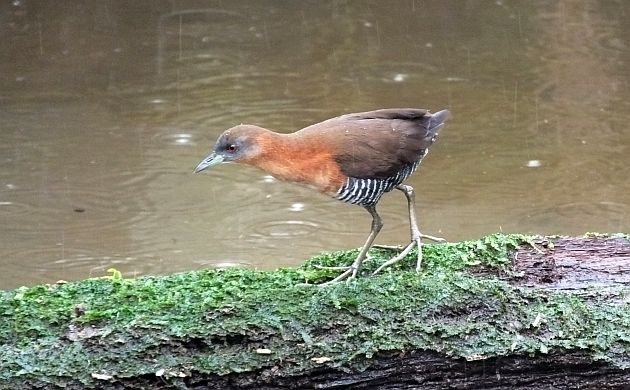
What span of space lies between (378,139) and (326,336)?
0.87 m

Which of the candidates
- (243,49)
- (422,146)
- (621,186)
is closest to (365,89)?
(243,49)

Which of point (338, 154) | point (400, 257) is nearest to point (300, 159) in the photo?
point (338, 154)

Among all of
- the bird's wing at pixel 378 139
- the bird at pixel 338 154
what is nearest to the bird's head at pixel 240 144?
the bird at pixel 338 154

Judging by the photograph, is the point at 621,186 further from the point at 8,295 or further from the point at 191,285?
the point at 8,295

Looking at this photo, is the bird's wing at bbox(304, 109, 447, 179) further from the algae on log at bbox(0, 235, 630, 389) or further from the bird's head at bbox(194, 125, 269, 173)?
the algae on log at bbox(0, 235, 630, 389)

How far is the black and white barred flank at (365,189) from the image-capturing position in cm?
342

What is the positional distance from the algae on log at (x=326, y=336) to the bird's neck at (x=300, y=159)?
16.4 inches

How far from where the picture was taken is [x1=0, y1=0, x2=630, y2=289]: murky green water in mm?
5938

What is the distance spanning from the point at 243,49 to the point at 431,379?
691 cm

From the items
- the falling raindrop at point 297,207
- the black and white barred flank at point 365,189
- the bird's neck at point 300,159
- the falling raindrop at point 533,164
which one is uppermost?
the bird's neck at point 300,159

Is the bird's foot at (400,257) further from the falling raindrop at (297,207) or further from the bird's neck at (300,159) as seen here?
the falling raindrop at (297,207)

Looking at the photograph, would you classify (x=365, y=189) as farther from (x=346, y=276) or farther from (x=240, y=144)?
(x=240, y=144)

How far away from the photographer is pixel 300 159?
339 cm

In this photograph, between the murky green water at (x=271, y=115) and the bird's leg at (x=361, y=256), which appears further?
the murky green water at (x=271, y=115)
